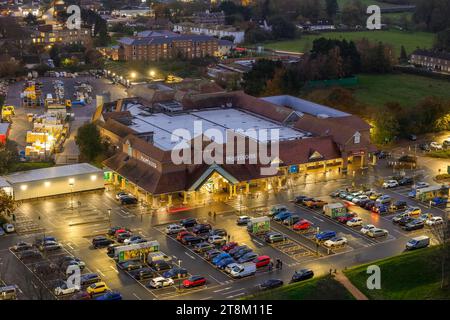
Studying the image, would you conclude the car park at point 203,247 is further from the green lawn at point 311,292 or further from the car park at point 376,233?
the car park at point 376,233

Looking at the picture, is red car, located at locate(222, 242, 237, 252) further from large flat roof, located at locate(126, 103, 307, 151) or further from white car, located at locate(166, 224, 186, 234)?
large flat roof, located at locate(126, 103, 307, 151)

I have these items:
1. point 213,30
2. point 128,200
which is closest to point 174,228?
point 128,200

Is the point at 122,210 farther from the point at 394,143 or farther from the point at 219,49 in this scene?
the point at 219,49

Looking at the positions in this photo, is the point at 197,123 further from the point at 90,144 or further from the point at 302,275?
the point at 302,275

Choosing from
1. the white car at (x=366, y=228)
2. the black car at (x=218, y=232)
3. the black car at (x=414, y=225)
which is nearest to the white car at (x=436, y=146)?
the black car at (x=414, y=225)
